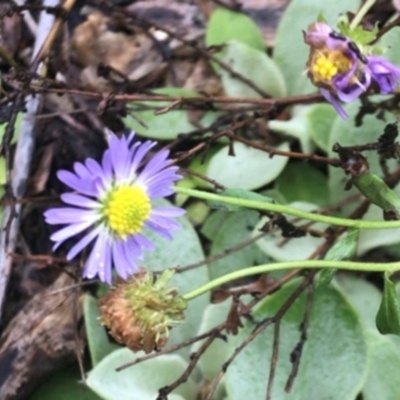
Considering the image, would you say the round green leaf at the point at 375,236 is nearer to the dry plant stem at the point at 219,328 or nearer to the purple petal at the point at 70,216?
the dry plant stem at the point at 219,328

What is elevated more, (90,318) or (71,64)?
(71,64)

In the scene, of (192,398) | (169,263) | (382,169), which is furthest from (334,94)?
(192,398)

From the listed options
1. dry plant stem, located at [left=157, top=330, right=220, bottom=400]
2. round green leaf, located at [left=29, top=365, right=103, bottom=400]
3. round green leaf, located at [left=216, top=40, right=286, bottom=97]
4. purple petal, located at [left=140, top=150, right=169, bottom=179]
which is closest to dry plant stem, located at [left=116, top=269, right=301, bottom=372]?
dry plant stem, located at [left=157, top=330, right=220, bottom=400]

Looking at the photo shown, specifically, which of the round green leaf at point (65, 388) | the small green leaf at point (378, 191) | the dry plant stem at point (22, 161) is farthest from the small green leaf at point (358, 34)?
the round green leaf at point (65, 388)

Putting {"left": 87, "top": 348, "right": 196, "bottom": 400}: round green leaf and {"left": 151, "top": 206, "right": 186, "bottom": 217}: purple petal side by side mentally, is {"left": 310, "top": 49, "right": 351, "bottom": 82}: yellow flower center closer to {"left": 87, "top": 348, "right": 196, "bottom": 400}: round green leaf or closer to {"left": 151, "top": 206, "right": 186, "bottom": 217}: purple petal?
{"left": 151, "top": 206, "right": 186, "bottom": 217}: purple petal

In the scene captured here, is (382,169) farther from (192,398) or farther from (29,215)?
(29,215)
